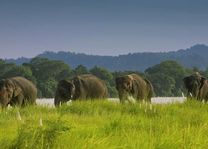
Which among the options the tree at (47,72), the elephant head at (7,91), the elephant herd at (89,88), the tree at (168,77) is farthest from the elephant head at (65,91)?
the tree at (168,77)

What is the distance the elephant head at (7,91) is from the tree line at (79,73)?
172 ft

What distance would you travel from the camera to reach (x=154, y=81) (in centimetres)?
10106

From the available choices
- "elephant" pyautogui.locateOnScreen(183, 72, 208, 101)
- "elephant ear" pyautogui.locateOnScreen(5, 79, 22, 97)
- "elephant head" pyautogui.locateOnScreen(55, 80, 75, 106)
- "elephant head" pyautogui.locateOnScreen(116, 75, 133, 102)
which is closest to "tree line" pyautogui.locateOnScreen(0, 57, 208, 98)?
"elephant head" pyautogui.locateOnScreen(116, 75, 133, 102)

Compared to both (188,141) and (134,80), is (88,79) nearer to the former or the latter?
(134,80)

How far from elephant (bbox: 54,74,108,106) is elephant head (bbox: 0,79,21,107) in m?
2.13

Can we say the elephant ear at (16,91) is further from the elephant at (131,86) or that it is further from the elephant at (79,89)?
the elephant at (131,86)

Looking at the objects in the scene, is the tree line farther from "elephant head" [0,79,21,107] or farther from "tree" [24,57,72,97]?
"elephant head" [0,79,21,107]

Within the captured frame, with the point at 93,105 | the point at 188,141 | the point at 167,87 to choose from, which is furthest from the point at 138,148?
the point at 167,87

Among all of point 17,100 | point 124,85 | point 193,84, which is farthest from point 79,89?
point 193,84

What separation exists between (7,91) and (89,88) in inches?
285

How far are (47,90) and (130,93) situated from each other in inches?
1903

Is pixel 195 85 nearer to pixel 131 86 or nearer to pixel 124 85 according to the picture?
pixel 131 86

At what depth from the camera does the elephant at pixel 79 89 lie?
28.8 meters

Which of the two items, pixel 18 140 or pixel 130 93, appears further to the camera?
pixel 130 93
